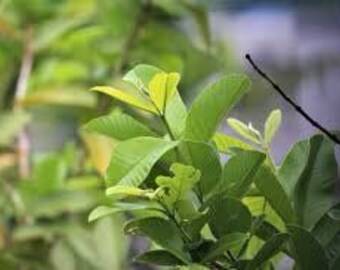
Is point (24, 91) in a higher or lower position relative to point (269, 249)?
higher

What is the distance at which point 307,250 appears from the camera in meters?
0.43

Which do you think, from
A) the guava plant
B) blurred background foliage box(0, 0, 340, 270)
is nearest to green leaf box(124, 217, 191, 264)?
the guava plant

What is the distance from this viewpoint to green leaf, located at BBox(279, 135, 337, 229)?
1.48 feet

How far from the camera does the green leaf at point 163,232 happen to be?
42cm

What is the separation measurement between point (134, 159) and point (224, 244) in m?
0.06

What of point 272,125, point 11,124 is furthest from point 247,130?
point 11,124

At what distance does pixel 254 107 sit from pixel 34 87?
0.58 m

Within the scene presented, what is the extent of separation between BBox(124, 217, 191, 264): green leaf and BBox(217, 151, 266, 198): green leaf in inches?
1.3

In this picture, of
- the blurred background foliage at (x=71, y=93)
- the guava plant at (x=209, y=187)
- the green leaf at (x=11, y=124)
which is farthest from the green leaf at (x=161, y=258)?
the green leaf at (x=11, y=124)

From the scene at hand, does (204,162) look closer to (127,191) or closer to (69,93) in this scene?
(127,191)

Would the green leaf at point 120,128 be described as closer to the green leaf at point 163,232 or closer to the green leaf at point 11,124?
the green leaf at point 163,232

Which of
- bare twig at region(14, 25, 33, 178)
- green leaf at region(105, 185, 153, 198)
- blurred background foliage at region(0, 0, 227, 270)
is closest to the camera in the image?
green leaf at region(105, 185, 153, 198)

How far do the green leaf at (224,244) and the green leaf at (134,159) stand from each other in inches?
2.1

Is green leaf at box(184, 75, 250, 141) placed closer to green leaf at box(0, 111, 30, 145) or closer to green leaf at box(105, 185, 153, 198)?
green leaf at box(105, 185, 153, 198)
